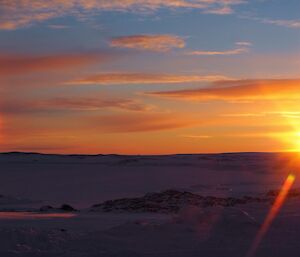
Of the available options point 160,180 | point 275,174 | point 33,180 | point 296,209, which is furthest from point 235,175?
point 296,209

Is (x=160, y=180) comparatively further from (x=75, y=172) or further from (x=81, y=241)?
(x=81, y=241)

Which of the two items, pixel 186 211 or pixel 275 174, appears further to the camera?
pixel 275 174

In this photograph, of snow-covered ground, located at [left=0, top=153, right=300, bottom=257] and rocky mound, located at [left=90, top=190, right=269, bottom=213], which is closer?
snow-covered ground, located at [left=0, top=153, right=300, bottom=257]

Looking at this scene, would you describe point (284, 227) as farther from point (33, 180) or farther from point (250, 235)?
point (33, 180)

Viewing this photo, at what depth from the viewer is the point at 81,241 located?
13.0m

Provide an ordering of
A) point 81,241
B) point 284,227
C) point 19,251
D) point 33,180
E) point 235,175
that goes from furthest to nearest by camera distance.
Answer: point 235,175
point 33,180
point 284,227
point 81,241
point 19,251

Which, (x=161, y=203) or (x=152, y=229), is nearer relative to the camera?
(x=152, y=229)

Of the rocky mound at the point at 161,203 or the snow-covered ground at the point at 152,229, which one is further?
the rocky mound at the point at 161,203

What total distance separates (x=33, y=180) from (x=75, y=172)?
24.5 ft

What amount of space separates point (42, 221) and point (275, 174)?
115 ft

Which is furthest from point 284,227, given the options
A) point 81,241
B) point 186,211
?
point 81,241

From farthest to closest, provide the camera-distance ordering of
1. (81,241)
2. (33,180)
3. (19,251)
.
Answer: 1. (33,180)
2. (81,241)
3. (19,251)

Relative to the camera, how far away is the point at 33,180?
138 feet

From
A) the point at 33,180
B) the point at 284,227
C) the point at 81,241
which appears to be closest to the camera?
the point at 81,241
